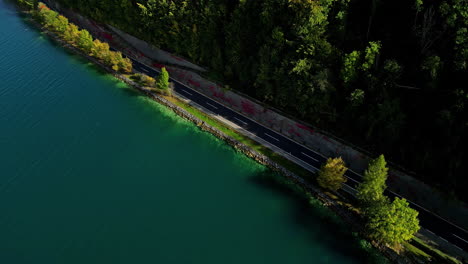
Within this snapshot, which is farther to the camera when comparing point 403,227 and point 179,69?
point 179,69

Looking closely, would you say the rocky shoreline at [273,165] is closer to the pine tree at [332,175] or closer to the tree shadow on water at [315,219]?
the tree shadow on water at [315,219]

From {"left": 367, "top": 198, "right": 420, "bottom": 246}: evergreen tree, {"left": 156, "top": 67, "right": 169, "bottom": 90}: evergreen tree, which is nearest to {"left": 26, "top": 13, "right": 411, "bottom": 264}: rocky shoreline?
{"left": 156, "top": 67, "right": 169, "bottom": 90}: evergreen tree

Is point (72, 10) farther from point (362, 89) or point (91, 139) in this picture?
point (362, 89)


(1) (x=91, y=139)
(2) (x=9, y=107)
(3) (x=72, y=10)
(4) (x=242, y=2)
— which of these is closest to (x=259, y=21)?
(4) (x=242, y=2)

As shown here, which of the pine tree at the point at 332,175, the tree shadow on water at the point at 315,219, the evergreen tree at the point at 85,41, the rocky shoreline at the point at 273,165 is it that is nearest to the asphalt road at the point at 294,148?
the pine tree at the point at 332,175

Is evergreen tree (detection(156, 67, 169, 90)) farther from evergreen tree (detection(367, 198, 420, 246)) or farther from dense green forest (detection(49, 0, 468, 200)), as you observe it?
evergreen tree (detection(367, 198, 420, 246))

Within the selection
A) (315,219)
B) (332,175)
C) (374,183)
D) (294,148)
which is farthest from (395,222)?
(294,148)
